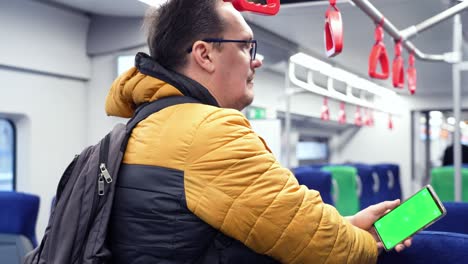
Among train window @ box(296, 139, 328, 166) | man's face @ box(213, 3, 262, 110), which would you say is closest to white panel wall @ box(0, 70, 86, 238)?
man's face @ box(213, 3, 262, 110)

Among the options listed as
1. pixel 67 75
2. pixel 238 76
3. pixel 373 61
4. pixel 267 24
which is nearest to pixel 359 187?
pixel 267 24

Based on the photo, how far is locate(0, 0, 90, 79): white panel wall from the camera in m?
4.32

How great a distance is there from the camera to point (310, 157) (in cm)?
1184

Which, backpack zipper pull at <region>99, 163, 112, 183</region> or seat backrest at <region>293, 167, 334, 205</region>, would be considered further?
seat backrest at <region>293, 167, 334, 205</region>

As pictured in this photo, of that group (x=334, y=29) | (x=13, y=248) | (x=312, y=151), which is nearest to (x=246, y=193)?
(x=334, y=29)

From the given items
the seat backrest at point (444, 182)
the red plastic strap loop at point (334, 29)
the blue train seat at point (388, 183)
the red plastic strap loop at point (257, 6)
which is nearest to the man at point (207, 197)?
the red plastic strap loop at point (257, 6)

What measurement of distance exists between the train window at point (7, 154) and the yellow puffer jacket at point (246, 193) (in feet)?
Answer: 12.2

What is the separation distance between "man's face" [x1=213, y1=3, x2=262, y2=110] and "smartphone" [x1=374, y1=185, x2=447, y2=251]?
0.44 meters

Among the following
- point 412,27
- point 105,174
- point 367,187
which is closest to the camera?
point 105,174

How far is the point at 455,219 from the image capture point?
7.62 ft

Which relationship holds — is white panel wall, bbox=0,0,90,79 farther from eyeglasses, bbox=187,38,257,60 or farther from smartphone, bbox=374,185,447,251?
smartphone, bbox=374,185,447,251

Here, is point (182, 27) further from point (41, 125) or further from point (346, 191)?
point (346, 191)

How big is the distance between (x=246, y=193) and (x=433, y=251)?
53 cm

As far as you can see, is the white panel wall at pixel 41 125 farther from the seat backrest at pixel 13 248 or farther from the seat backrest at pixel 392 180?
the seat backrest at pixel 392 180
